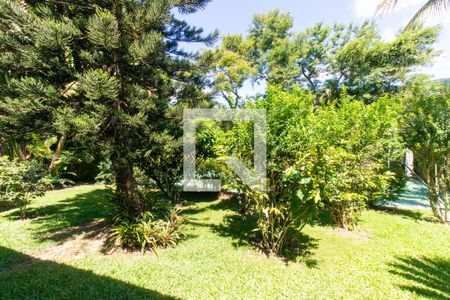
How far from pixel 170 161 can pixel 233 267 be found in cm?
430

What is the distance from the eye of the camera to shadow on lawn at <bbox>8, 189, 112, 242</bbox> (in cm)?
627

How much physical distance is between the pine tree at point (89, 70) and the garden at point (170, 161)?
0.09 feet

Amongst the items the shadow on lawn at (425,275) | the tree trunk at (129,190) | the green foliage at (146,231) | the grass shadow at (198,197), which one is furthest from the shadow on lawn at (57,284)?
the grass shadow at (198,197)

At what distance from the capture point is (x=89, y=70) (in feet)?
16.1

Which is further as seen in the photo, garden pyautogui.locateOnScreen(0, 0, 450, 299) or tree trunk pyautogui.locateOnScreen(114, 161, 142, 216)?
tree trunk pyautogui.locateOnScreen(114, 161, 142, 216)

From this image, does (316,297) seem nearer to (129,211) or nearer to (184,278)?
(184,278)

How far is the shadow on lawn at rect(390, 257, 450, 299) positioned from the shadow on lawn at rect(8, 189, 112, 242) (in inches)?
245

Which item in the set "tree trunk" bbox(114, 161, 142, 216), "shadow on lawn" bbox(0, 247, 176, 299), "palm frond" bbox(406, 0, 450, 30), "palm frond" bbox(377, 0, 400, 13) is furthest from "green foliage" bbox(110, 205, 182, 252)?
"palm frond" bbox(406, 0, 450, 30)

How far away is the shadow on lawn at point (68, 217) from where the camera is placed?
627cm

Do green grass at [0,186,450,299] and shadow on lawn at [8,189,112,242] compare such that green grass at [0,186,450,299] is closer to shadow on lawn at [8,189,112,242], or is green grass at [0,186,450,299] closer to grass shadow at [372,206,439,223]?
shadow on lawn at [8,189,112,242]

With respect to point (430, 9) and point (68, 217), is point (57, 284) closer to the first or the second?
point (68, 217)

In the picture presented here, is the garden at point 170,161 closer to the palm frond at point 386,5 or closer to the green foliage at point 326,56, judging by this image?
the palm frond at point 386,5

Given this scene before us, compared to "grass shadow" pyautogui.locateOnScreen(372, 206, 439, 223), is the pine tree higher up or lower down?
higher up

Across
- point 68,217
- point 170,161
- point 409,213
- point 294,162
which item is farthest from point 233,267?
point 409,213
